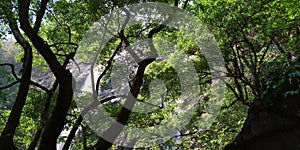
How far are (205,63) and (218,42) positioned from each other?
1.01 metres

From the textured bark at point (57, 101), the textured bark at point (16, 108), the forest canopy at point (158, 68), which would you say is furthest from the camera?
the textured bark at point (57, 101)

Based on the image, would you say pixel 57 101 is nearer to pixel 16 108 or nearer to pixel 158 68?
pixel 16 108

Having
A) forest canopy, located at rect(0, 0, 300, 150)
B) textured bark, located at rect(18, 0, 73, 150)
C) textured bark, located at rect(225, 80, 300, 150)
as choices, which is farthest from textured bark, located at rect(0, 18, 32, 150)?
textured bark, located at rect(225, 80, 300, 150)

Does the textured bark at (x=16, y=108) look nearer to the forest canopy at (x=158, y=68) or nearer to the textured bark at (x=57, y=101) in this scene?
the forest canopy at (x=158, y=68)

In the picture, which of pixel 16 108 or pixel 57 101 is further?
pixel 16 108

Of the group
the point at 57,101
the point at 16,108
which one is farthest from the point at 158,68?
the point at 16,108

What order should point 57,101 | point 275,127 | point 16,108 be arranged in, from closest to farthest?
point 275,127 → point 57,101 → point 16,108

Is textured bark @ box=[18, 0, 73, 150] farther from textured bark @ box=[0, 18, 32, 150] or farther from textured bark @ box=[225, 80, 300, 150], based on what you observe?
textured bark @ box=[225, 80, 300, 150]

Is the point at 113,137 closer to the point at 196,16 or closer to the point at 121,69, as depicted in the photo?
the point at 121,69

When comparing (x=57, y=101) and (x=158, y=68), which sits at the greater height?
(x=158, y=68)

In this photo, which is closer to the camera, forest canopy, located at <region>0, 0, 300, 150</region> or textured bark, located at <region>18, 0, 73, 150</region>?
forest canopy, located at <region>0, 0, 300, 150</region>

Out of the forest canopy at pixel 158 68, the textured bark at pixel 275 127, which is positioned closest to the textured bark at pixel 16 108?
the forest canopy at pixel 158 68

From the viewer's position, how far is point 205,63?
402 inches

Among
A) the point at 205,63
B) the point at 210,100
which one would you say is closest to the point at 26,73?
the point at 205,63
